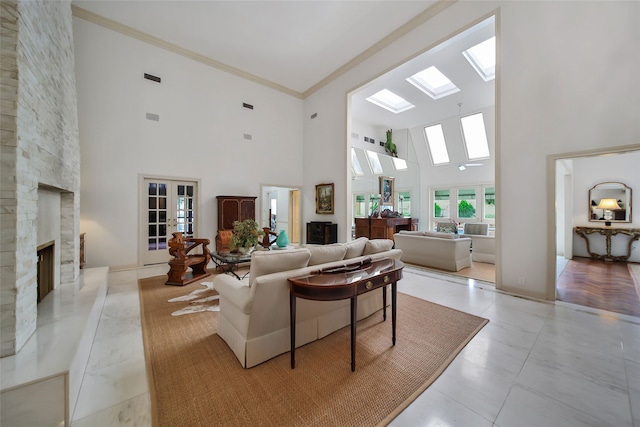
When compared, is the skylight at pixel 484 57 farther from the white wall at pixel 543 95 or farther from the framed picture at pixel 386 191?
the framed picture at pixel 386 191

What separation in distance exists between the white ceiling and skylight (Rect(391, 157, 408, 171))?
8.27 ft

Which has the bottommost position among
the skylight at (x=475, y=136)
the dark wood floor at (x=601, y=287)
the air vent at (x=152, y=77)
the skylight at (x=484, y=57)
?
the dark wood floor at (x=601, y=287)

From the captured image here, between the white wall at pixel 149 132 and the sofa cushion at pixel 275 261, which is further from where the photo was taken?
the white wall at pixel 149 132

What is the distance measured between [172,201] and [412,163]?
8.50 meters

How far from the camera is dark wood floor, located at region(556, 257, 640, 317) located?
336 cm

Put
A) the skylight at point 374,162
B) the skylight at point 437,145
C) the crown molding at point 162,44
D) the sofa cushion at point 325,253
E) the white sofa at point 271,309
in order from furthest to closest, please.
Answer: the skylight at point 437,145
the skylight at point 374,162
the crown molding at point 162,44
the sofa cushion at point 325,253
the white sofa at point 271,309

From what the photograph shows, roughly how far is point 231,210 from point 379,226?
4.57 meters

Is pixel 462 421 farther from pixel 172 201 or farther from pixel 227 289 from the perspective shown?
pixel 172 201

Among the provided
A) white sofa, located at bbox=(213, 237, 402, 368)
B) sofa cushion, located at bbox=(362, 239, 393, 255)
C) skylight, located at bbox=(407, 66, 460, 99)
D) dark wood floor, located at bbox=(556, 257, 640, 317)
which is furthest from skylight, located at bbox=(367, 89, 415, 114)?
white sofa, located at bbox=(213, 237, 402, 368)

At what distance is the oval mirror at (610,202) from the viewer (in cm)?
581

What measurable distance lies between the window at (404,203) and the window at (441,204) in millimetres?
969

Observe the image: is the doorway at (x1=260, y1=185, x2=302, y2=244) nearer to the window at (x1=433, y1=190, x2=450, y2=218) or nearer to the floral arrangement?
the floral arrangement

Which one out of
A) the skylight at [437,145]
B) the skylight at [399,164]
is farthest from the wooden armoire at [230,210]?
the skylight at [437,145]

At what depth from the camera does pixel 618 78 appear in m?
3.06
